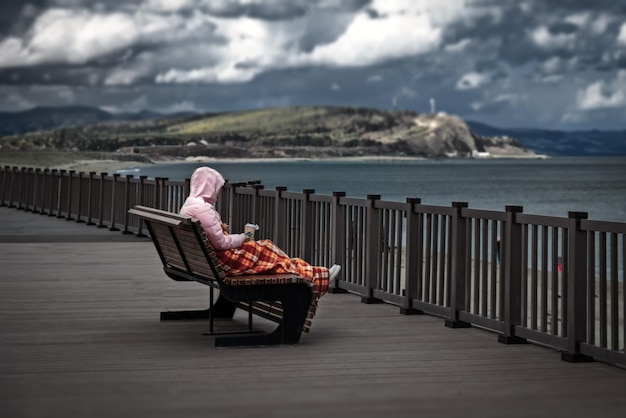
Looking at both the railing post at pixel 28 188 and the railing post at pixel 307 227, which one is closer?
the railing post at pixel 307 227

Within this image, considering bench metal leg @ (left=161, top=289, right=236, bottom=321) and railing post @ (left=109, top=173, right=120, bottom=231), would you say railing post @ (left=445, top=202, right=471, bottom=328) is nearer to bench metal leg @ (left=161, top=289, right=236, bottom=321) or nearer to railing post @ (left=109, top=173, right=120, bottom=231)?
bench metal leg @ (left=161, top=289, right=236, bottom=321)

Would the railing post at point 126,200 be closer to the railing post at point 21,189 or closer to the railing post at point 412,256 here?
→ the railing post at point 21,189

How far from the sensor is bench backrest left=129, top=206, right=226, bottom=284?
8852 millimetres

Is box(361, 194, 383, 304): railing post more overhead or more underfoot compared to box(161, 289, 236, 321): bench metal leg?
more overhead

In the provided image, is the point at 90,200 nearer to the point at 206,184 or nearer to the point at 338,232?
the point at 338,232

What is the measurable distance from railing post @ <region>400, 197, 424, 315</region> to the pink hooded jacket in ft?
8.29

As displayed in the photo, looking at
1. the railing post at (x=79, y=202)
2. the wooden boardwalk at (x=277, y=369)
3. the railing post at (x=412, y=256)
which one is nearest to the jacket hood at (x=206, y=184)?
the wooden boardwalk at (x=277, y=369)

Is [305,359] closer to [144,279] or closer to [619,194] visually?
[144,279]

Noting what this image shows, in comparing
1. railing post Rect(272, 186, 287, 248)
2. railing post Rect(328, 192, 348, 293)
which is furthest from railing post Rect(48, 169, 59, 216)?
railing post Rect(328, 192, 348, 293)

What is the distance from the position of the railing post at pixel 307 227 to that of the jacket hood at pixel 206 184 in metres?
4.48

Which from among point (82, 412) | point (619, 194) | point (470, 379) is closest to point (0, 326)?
point (82, 412)

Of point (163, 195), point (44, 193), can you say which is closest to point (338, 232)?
point (163, 195)

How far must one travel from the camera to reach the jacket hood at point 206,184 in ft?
30.1

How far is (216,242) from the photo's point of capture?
906 centimetres
